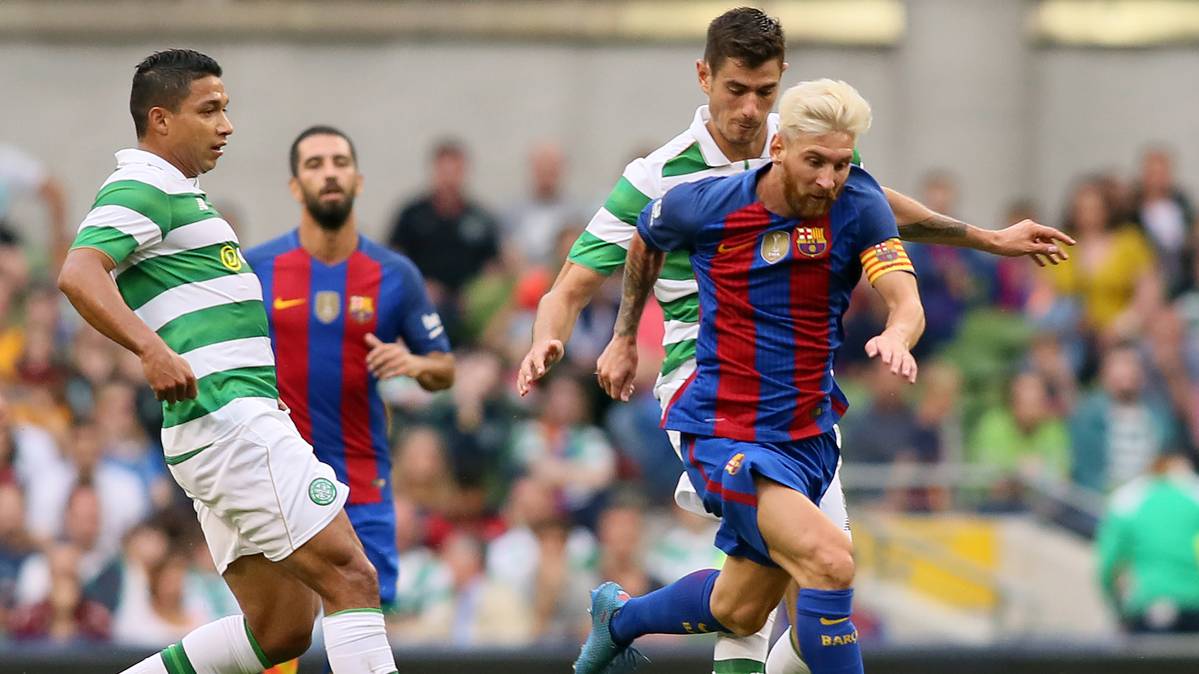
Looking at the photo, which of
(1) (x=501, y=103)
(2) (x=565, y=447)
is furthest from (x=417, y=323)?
(1) (x=501, y=103)

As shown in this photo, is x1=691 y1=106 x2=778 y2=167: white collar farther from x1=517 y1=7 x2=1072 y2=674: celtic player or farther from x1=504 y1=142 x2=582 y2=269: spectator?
x1=504 y1=142 x2=582 y2=269: spectator

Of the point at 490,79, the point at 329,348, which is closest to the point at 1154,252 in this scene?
the point at 490,79

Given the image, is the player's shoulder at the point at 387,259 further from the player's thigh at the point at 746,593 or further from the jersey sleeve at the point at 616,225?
the player's thigh at the point at 746,593

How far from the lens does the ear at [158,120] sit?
5961 mm

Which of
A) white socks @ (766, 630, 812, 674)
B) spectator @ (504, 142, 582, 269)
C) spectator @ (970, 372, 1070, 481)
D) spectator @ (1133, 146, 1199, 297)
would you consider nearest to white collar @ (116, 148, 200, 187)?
white socks @ (766, 630, 812, 674)

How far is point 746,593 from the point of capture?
5992mm

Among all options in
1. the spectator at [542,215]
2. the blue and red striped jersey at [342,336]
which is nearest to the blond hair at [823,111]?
the blue and red striped jersey at [342,336]

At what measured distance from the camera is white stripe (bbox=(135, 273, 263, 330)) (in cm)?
584

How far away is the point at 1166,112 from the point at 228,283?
12.1m

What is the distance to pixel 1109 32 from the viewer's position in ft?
53.7

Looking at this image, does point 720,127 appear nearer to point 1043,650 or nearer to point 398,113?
point 1043,650

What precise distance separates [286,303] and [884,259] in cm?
269

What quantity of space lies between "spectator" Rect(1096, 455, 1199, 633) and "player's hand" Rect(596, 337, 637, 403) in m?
5.67

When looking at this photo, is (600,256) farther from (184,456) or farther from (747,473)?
(184,456)
